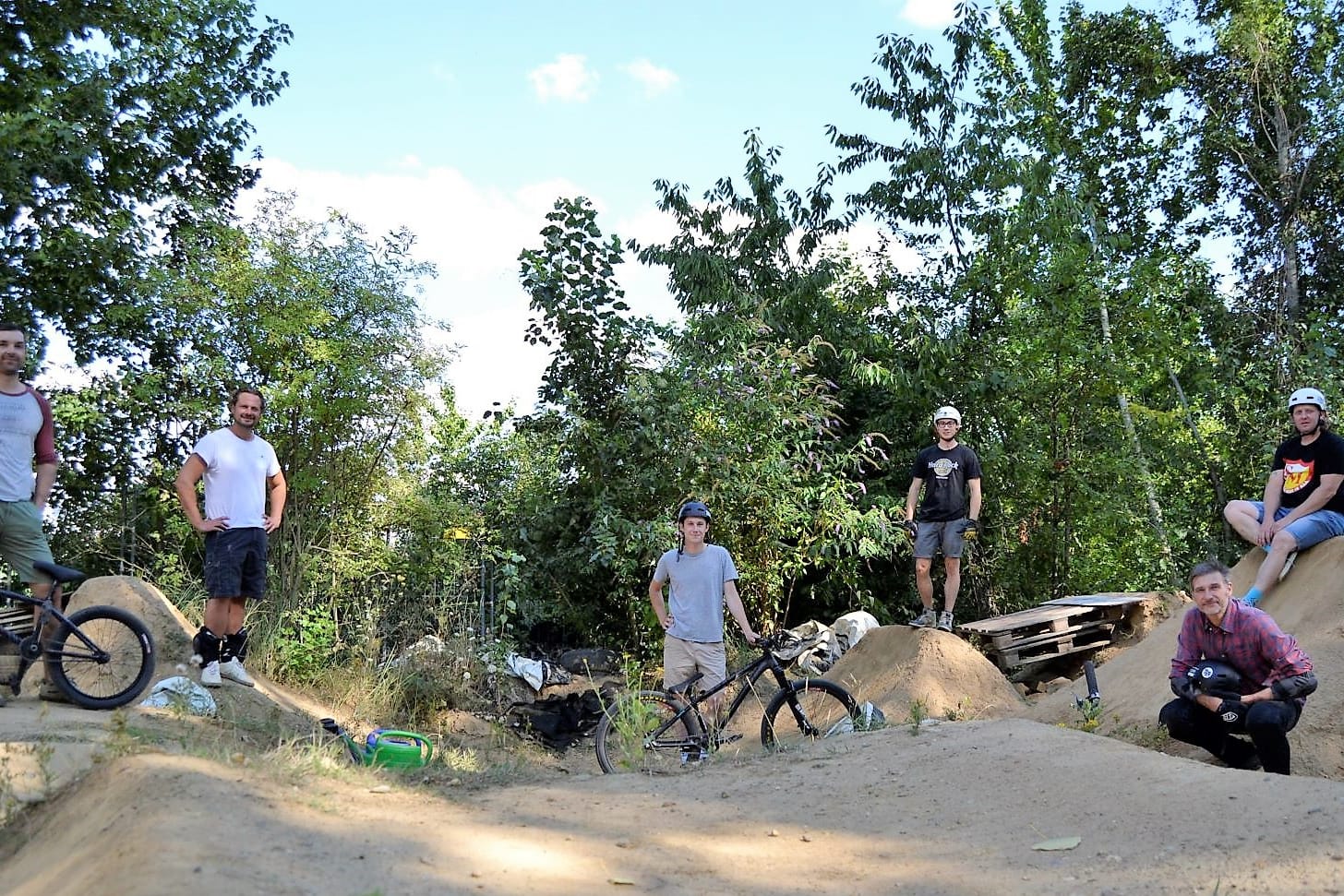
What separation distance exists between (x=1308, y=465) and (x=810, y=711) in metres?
3.69

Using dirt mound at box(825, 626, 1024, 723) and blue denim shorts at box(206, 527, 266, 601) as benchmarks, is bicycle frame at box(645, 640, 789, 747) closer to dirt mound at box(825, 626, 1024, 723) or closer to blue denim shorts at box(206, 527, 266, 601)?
dirt mound at box(825, 626, 1024, 723)

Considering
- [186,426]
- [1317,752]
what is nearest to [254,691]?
[186,426]

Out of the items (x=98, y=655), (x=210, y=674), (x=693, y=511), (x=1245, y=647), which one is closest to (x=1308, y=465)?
(x=1245, y=647)

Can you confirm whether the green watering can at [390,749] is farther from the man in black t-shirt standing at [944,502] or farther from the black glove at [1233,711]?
the man in black t-shirt standing at [944,502]

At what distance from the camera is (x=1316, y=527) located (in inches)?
290

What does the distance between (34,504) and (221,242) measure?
13.8ft

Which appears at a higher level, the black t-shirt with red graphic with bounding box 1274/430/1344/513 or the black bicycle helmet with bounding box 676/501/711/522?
the black t-shirt with red graphic with bounding box 1274/430/1344/513

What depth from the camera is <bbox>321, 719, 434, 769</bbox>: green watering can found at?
214 inches

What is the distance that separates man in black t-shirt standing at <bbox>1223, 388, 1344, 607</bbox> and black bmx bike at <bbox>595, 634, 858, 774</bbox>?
2.96 meters

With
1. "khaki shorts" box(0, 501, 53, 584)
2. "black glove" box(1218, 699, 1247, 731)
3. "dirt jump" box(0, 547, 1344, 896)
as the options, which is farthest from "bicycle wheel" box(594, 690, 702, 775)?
"khaki shorts" box(0, 501, 53, 584)

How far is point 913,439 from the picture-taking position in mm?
12891

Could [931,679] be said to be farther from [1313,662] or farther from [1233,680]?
[1233,680]

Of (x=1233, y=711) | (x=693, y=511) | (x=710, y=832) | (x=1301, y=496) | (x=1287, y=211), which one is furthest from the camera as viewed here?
(x=1287, y=211)

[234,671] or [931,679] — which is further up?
[234,671]
